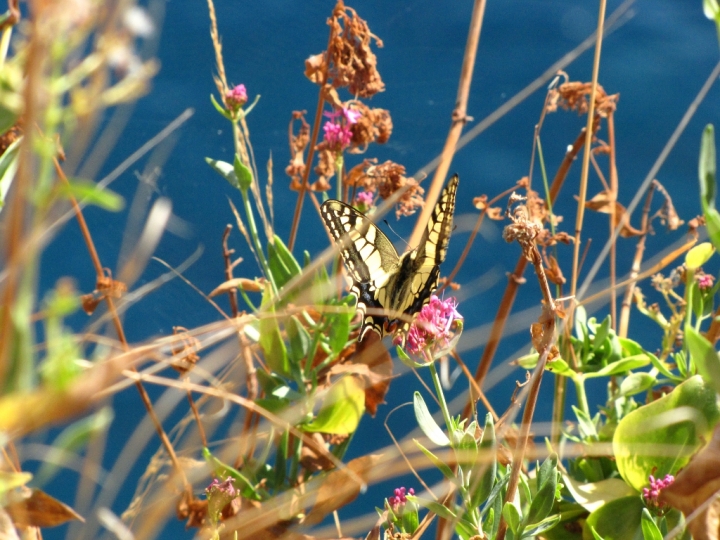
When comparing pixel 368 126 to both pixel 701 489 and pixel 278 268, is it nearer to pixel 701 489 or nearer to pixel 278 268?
pixel 278 268

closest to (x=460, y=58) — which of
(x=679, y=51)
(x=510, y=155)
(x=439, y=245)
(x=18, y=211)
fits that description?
(x=510, y=155)

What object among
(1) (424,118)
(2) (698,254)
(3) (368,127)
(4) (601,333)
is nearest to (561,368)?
(4) (601,333)

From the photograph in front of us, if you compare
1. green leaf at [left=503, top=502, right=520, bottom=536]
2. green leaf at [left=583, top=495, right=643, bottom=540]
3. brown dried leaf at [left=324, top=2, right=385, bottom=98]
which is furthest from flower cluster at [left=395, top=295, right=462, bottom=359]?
brown dried leaf at [left=324, top=2, right=385, bottom=98]

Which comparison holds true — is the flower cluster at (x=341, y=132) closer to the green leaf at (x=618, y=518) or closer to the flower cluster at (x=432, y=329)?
the flower cluster at (x=432, y=329)

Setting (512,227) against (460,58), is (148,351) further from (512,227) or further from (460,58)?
(460,58)

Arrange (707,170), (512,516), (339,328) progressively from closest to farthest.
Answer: (707,170) < (512,516) < (339,328)

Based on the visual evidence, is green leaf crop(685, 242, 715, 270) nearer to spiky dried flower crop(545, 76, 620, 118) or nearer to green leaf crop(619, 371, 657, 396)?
green leaf crop(619, 371, 657, 396)
